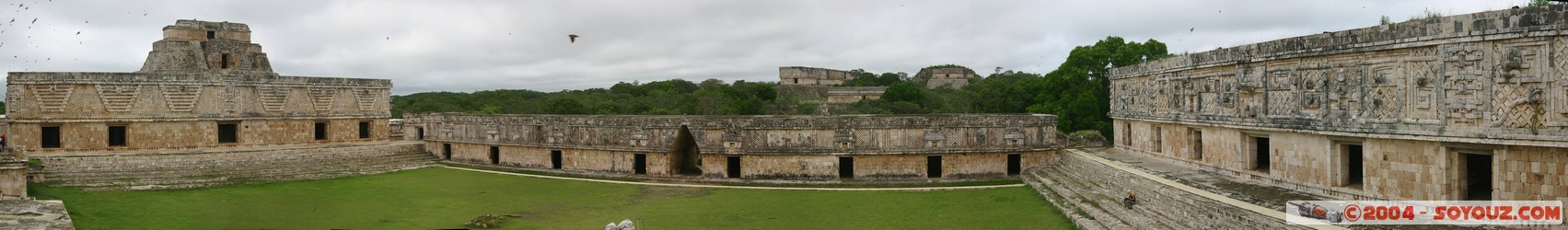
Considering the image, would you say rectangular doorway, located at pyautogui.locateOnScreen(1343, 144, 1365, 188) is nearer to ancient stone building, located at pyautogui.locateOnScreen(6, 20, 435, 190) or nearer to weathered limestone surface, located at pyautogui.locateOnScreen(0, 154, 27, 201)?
weathered limestone surface, located at pyautogui.locateOnScreen(0, 154, 27, 201)

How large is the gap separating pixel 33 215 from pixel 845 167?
15361 millimetres

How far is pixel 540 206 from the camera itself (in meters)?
17.2

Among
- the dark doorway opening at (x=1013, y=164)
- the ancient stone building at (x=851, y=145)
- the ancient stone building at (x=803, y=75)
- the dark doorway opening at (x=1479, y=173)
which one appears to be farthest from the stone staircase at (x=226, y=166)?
the ancient stone building at (x=803, y=75)

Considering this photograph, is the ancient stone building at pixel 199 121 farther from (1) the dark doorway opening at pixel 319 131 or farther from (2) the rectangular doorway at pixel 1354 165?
(2) the rectangular doorway at pixel 1354 165

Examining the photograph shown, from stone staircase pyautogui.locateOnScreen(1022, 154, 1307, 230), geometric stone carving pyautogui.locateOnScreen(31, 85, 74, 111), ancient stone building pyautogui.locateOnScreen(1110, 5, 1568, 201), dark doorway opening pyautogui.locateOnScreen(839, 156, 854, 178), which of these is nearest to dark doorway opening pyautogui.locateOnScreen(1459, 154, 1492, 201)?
ancient stone building pyautogui.locateOnScreen(1110, 5, 1568, 201)

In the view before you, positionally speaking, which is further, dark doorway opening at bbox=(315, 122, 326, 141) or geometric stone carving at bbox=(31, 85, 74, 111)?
dark doorway opening at bbox=(315, 122, 326, 141)

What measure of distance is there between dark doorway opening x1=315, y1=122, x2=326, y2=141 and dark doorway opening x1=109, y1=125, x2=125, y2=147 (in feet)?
16.7

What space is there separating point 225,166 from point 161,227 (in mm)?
10068

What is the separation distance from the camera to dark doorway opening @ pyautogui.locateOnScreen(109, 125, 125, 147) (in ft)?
78.6

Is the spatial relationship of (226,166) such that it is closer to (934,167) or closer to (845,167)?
(845,167)

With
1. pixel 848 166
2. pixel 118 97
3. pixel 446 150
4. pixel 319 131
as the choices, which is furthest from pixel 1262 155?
pixel 118 97

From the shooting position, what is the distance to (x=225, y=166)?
22641mm

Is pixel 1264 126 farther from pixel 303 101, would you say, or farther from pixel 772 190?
pixel 303 101

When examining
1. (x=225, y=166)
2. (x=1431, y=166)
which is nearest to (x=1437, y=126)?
(x=1431, y=166)
